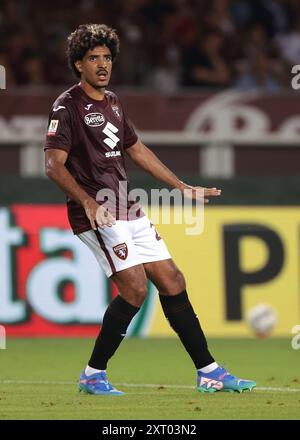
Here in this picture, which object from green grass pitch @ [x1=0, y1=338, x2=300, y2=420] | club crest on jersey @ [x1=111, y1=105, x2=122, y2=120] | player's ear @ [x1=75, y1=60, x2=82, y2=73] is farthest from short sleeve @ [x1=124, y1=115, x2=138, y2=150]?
green grass pitch @ [x1=0, y1=338, x2=300, y2=420]

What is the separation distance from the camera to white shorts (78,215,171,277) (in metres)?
8.07

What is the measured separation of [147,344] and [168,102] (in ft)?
13.5

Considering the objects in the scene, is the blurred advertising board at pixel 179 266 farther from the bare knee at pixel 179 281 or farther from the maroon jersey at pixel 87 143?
the maroon jersey at pixel 87 143

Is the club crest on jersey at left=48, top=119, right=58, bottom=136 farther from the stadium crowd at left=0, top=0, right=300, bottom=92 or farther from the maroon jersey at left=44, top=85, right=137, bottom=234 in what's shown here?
the stadium crowd at left=0, top=0, right=300, bottom=92

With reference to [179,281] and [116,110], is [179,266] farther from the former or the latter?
[116,110]

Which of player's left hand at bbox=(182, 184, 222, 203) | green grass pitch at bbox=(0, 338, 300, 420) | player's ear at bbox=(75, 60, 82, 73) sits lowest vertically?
green grass pitch at bbox=(0, 338, 300, 420)

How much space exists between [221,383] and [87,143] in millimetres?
1806

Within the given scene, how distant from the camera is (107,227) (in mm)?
8094

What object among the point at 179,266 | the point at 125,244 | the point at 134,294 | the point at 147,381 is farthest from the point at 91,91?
the point at 179,266

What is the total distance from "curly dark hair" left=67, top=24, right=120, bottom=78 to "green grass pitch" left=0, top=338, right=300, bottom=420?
2.22m


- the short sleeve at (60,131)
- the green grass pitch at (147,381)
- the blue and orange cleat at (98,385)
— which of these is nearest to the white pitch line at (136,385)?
the green grass pitch at (147,381)

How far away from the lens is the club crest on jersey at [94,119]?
26.7 ft

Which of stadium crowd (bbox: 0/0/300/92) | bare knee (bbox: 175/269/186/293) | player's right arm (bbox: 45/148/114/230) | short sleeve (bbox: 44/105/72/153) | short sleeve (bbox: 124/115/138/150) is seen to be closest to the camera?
player's right arm (bbox: 45/148/114/230)

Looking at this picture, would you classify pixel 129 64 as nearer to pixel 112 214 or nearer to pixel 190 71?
pixel 190 71
